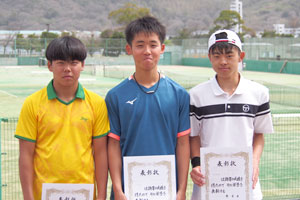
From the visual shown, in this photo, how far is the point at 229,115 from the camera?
9.29 ft

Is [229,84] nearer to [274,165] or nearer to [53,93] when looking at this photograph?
[53,93]

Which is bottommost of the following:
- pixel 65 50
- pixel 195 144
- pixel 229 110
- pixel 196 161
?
pixel 196 161

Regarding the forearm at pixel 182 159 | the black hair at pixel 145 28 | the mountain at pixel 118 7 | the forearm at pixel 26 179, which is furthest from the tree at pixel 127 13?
the forearm at pixel 26 179

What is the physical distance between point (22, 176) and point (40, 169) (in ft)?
0.37

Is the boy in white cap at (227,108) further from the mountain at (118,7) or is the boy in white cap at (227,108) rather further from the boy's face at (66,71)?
the mountain at (118,7)

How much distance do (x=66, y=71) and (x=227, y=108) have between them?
1.04 meters

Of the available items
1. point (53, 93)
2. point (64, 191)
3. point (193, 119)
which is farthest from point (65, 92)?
point (193, 119)

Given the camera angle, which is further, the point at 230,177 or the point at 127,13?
the point at 127,13

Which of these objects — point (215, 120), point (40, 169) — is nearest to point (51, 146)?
point (40, 169)

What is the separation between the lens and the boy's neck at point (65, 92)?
2.80 metres

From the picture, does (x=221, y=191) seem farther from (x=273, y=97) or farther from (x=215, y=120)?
(x=273, y=97)

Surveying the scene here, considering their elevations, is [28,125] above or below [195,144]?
above

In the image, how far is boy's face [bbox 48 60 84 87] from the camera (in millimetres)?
2734

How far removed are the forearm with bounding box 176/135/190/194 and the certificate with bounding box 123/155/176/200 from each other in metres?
0.17
